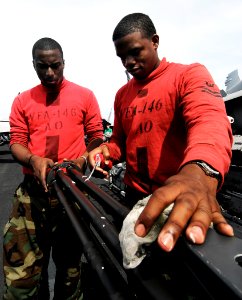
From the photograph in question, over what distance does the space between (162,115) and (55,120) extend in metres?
1.39

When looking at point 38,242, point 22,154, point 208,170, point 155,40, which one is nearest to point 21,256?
point 38,242

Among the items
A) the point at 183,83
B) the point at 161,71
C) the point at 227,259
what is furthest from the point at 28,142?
the point at 227,259

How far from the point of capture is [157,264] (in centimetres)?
71

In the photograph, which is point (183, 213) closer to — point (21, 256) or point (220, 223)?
point (220, 223)

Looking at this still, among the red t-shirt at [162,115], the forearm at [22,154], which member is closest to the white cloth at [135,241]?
the red t-shirt at [162,115]

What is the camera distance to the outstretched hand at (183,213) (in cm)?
53

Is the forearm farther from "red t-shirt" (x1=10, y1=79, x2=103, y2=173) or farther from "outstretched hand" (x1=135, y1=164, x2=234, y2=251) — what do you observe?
"outstretched hand" (x1=135, y1=164, x2=234, y2=251)

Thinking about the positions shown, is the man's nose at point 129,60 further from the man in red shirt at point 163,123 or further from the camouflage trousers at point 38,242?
the camouflage trousers at point 38,242

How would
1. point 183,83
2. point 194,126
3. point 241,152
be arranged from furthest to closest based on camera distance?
point 241,152
point 183,83
point 194,126

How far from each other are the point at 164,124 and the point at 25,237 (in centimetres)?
167

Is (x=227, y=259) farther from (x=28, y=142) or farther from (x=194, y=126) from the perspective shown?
(x=28, y=142)

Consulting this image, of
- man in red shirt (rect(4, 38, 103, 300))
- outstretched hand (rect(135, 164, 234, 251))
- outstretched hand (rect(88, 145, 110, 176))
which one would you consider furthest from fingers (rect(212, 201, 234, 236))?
man in red shirt (rect(4, 38, 103, 300))

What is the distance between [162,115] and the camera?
1.78 metres

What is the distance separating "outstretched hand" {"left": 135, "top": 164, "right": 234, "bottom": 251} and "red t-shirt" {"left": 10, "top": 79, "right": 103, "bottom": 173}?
2.22 m
